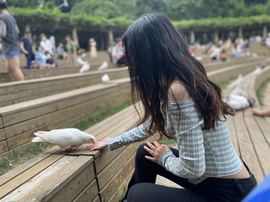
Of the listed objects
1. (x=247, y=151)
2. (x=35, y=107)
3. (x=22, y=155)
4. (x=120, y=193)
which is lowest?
(x=247, y=151)

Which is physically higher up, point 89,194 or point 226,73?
point 89,194

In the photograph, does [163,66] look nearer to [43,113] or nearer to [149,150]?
[149,150]

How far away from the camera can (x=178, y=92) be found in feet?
6.09

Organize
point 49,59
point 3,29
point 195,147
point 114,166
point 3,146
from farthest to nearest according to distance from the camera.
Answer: point 49,59 → point 3,29 → point 3,146 → point 114,166 → point 195,147

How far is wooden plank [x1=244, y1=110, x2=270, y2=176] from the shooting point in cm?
351

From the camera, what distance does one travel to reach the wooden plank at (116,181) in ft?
8.93

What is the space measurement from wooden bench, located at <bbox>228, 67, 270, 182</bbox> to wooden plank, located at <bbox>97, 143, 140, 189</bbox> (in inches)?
39.2

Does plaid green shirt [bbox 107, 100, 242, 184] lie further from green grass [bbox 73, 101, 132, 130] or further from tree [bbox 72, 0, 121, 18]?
tree [bbox 72, 0, 121, 18]

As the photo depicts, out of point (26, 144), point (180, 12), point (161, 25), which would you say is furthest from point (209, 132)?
point (180, 12)

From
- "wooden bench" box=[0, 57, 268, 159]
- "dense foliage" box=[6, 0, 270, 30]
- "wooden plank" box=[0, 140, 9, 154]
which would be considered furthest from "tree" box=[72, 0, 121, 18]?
"wooden plank" box=[0, 140, 9, 154]

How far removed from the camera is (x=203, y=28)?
43.1 metres

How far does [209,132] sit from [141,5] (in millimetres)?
41433

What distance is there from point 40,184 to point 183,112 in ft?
2.55

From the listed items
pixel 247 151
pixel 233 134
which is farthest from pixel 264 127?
pixel 247 151
